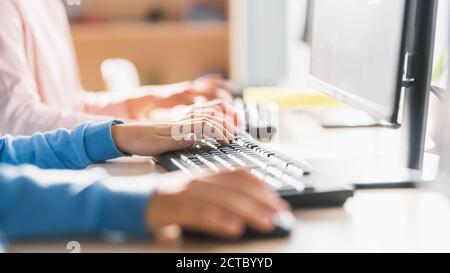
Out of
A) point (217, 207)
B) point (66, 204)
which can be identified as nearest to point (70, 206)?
point (66, 204)

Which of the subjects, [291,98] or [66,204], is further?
[291,98]

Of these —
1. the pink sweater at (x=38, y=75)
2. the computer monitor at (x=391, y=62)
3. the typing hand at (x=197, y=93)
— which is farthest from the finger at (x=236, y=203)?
the typing hand at (x=197, y=93)

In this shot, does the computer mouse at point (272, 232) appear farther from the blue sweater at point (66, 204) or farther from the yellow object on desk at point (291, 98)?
the yellow object on desk at point (291, 98)

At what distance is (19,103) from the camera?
3.66ft

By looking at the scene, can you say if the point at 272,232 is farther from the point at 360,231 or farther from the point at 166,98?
the point at 166,98

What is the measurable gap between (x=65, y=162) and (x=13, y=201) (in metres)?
0.30

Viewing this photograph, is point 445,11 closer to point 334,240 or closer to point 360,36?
point 360,36

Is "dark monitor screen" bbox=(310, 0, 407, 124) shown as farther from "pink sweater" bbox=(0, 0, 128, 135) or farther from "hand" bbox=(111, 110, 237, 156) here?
"pink sweater" bbox=(0, 0, 128, 135)

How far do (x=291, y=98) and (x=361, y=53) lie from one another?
58 centimetres

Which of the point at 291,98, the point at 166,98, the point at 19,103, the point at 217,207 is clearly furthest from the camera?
the point at 291,98

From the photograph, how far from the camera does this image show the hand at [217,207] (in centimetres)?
55

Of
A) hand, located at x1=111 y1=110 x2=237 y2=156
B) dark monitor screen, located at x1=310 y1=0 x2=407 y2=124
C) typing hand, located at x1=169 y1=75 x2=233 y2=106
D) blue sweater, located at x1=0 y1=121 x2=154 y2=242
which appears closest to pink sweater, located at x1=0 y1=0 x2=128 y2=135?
typing hand, located at x1=169 y1=75 x2=233 y2=106

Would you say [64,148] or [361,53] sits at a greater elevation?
[361,53]
